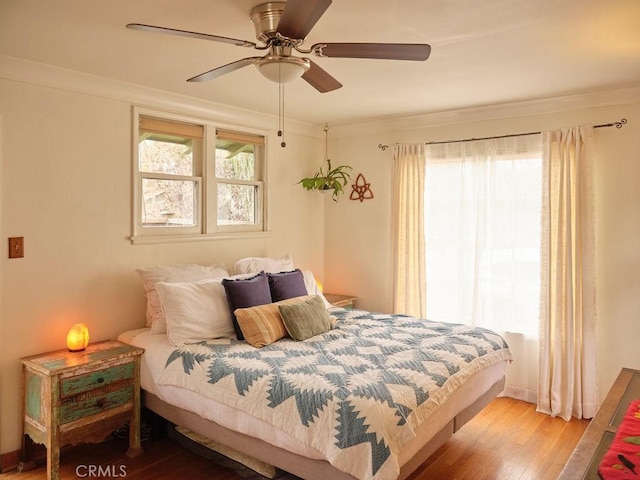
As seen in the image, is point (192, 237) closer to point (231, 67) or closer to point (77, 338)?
point (77, 338)

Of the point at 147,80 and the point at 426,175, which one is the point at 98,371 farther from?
the point at 426,175

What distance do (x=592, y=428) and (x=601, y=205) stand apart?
8.24ft

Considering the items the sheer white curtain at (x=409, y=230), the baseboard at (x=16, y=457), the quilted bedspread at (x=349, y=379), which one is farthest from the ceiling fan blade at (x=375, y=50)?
the baseboard at (x=16, y=457)

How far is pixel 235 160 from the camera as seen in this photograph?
4.34 metres

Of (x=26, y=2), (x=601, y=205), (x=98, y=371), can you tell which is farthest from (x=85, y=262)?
(x=601, y=205)

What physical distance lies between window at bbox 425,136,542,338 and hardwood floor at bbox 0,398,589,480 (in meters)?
0.90

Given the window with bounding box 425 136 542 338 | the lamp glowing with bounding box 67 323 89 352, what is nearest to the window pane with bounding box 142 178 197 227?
the lamp glowing with bounding box 67 323 89 352

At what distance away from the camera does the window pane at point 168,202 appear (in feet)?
12.0

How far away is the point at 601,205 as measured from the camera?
11.9 ft

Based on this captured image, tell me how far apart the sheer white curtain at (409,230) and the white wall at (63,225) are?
6.50 feet

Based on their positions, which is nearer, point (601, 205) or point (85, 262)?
point (85, 262)

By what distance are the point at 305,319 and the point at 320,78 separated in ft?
5.21

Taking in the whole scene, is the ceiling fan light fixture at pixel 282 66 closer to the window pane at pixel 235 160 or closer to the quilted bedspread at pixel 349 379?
the quilted bedspread at pixel 349 379

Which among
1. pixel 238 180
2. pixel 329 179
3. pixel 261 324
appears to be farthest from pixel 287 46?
pixel 329 179
